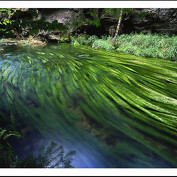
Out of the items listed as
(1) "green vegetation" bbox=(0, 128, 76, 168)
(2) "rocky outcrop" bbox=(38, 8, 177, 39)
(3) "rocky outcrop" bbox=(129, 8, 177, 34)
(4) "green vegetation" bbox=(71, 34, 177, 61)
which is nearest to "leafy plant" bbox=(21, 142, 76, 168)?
(1) "green vegetation" bbox=(0, 128, 76, 168)

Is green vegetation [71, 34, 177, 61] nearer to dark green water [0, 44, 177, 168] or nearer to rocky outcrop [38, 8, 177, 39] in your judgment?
rocky outcrop [38, 8, 177, 39]

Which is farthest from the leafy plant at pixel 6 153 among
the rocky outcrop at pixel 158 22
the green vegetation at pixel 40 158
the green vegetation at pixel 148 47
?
the rocky outcrop at pixel 158 22

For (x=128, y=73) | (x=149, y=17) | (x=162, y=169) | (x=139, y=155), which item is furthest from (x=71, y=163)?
(x=149, y=17)

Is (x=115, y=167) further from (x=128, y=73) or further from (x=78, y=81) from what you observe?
(x=128, y=73)

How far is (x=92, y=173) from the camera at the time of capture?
0.88 meters

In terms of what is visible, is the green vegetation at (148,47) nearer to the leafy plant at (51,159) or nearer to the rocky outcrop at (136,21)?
the rocky outcrop at (136,21)

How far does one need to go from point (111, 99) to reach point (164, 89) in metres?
0.93

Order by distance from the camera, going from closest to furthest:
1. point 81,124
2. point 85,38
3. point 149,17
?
1. point 81,124
2. point 149,17
3. point 85,38

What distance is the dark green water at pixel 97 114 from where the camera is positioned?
1.11 m

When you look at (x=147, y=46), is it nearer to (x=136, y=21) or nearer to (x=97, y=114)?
(x=136, y=21)

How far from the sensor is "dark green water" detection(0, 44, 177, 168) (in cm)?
111

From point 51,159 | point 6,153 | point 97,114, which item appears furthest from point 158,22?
point 6,153

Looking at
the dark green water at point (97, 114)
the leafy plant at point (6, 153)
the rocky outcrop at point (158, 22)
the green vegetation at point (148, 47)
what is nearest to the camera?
the leafy plant at point (6, 153)

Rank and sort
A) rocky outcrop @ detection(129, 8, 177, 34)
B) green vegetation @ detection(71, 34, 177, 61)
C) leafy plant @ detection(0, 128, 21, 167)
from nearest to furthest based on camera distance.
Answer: leafy plant @ detection(0, 128, 21, 167)
green vegetation @ detection(71, 34, 177, 61)
rocky outcrop @ detection(129, 8, 177, 34)
